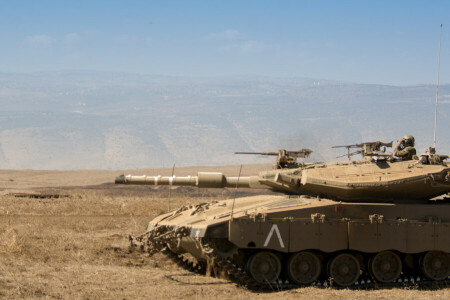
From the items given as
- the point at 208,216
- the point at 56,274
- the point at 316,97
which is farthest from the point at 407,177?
the point at 316,97

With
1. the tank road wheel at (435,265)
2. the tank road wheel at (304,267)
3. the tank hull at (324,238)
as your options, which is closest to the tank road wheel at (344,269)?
the tank hull at (324,238)

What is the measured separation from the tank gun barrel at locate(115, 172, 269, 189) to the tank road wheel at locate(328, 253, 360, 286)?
335 cm

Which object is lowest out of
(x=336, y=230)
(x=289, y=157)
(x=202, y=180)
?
(x=336, y=230)

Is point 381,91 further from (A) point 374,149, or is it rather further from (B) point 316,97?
(A) point 374,149

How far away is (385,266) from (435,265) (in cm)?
126

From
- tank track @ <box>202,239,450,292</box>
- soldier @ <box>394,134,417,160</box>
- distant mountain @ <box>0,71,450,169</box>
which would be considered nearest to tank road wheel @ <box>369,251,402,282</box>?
tank track @ <box>202,239,450,292</box>

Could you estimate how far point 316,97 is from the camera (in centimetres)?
16388

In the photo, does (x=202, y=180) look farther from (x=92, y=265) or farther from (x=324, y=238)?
(x=324, y=238)

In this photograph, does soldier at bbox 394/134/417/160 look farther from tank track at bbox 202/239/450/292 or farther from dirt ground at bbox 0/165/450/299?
dirt ground at bbox 0/165/450/299

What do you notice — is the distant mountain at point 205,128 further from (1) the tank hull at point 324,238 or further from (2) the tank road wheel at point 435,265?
(1) the tank hull at point 324,238

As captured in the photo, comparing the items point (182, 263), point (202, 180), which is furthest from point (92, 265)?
point (202, 180)

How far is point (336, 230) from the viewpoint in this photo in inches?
623

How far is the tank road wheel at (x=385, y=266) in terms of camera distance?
53.4 ft

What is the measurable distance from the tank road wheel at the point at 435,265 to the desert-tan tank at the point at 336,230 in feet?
0.08
